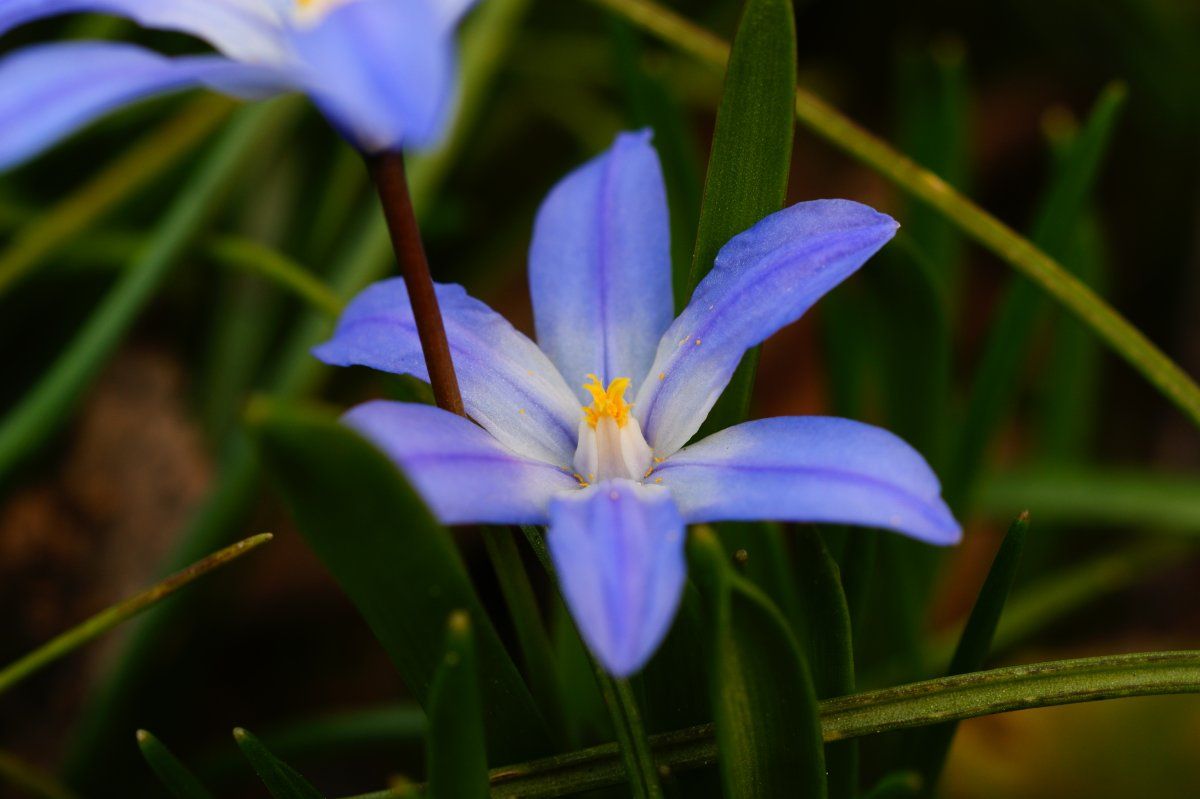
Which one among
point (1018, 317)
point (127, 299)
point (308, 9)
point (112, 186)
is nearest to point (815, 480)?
point (308, 9)

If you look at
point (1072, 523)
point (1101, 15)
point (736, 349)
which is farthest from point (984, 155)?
point (736, 349)

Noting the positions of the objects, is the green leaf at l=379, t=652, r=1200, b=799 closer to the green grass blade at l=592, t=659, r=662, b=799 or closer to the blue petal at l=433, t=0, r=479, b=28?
the green grass blade at l=592, t=659, r=662, b=799

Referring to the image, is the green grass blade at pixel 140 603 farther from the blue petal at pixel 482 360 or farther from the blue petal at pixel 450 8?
the blue petal at pixel 450 8

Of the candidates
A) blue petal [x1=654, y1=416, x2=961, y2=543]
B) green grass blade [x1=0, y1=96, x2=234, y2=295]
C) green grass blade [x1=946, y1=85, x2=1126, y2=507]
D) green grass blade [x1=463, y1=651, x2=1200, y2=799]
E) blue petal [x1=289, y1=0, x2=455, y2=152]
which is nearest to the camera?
blue petal [x1=289, y1=0, x2=455, y2=152]

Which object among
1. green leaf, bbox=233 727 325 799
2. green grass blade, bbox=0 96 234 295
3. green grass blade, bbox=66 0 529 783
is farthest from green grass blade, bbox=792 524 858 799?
green grass blade, bbox=0 96 234 295

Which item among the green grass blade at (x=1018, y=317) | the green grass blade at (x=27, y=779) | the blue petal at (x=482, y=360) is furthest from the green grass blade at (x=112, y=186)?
the green grass blade at (x=1018, y=317)

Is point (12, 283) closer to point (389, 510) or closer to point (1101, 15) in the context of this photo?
point (389, 510)

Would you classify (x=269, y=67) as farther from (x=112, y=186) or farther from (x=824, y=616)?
(x=112, y=186)
